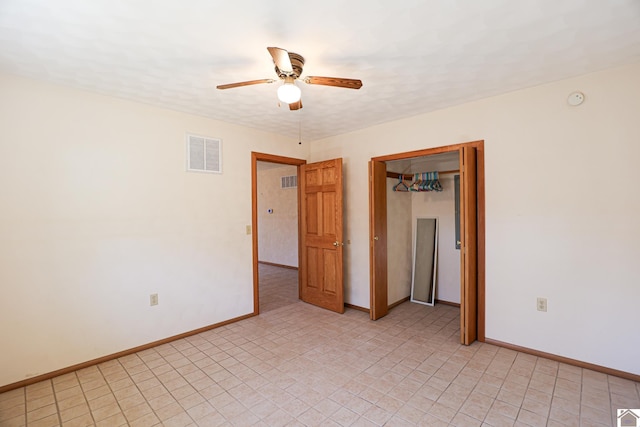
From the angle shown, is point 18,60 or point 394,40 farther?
point 18,60

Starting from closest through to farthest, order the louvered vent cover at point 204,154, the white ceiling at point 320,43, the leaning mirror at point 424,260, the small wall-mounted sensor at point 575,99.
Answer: the white ceiling at point 320,43, the small wall-mounted sensor at point 575,99, the louvered vent cover at point 204,154, the leaning mirror at point 424,260

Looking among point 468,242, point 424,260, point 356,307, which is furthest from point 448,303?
point 468,242

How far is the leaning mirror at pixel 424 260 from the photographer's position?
179 inches

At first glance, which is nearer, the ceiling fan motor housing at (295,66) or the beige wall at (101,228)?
the ceiling fan motor housing at (295,66)

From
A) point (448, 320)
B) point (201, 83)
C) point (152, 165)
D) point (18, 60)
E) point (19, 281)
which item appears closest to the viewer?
point (18, 60)

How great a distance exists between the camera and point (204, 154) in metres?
3.59

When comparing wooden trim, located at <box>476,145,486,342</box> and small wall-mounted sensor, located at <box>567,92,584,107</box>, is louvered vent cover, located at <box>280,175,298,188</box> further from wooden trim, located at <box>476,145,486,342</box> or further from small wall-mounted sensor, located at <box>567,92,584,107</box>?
small wall-mounted sensor, located at <box>567,92,584,107</box>

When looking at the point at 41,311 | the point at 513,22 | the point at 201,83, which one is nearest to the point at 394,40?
the point at 513,22

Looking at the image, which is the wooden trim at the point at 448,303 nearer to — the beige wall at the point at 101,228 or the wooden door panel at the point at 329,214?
the wooden door panel at the point at 329,214

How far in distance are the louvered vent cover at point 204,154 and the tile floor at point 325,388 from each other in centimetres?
198

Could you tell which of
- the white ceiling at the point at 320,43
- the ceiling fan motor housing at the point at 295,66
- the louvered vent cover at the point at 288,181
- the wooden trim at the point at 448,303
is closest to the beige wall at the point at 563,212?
the white ceiling at the point at 320,43

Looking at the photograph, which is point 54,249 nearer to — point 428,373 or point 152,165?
point 152,165

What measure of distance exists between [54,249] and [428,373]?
11.3ft

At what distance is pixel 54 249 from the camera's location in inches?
103
